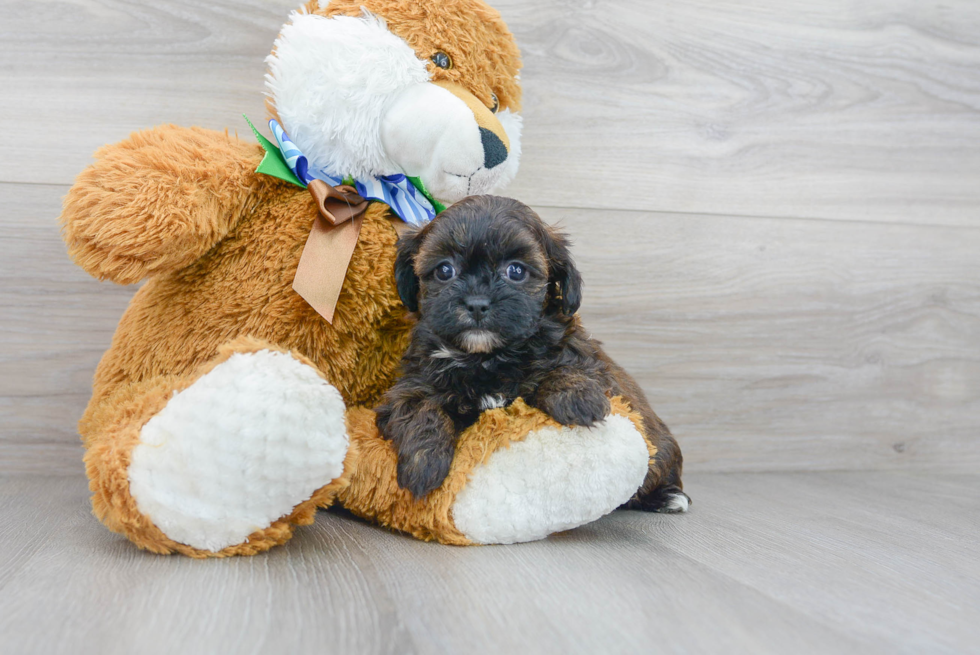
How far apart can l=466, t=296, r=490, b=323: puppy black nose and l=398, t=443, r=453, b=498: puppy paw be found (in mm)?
217

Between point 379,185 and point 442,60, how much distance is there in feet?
0.83

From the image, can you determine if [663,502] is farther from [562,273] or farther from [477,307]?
[477,307]

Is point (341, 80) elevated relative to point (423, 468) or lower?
elevated

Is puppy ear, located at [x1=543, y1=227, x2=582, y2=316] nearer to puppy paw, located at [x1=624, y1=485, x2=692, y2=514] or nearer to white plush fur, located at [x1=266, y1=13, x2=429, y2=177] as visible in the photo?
white plush fur, located at [x1=266, y1=13, x2=429, y2=177]

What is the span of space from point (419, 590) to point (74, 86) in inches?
55.2

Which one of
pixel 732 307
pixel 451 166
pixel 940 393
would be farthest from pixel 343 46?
pixel 940 393

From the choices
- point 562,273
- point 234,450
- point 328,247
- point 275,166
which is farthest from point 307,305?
point 562,273

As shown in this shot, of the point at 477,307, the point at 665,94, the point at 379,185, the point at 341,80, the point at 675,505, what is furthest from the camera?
the point at 665,94

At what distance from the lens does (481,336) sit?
3.71 feet

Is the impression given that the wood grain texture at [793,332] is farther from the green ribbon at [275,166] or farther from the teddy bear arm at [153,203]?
the teddy bear arm at [153,203]

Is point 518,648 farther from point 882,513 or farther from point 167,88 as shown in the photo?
point 167,88

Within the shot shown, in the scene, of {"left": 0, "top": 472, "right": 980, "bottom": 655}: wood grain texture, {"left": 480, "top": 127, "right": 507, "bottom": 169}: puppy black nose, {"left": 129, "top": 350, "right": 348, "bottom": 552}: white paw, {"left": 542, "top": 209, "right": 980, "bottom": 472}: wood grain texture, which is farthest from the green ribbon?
{"left": 542, "top": 209, "right": 980, "bottom": 472}: wood grain texture

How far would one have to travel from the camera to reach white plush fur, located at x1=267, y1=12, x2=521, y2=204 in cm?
124

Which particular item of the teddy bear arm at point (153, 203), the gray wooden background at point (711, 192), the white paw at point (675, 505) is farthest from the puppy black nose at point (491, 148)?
the white paw at point (675, 505)
